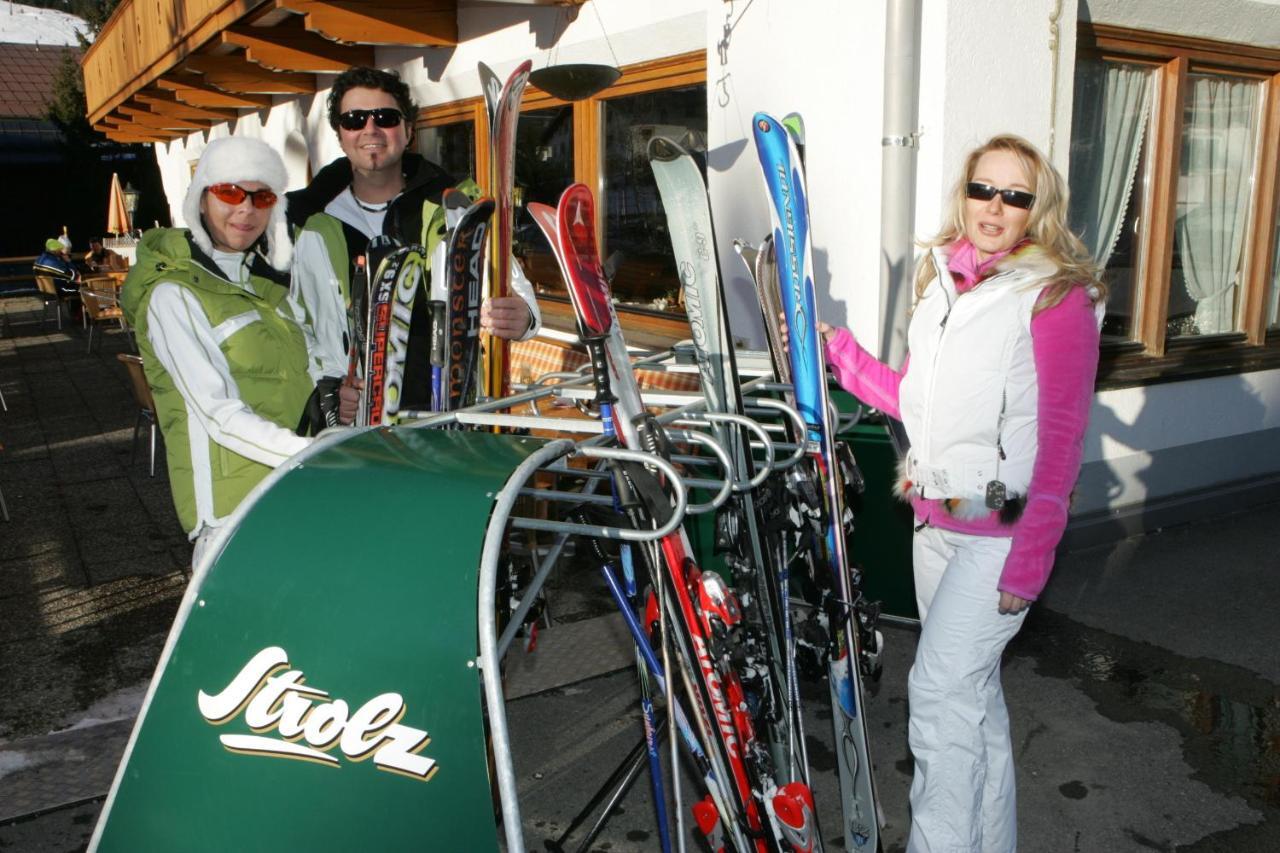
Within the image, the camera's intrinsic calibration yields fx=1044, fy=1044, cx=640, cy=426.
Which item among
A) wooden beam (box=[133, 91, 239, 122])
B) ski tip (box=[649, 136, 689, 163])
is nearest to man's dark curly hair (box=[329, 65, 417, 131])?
ski tip (box=[649, 136, 689, 163])

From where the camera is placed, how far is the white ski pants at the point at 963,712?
2234mm

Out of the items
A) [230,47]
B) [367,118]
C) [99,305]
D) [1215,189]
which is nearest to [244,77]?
[230,47]

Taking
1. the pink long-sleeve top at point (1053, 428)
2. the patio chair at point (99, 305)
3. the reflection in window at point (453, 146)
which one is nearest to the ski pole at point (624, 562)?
the pink long-sleeve top at point (1053, 428)

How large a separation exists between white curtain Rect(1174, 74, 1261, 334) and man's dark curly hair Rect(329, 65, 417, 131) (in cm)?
412

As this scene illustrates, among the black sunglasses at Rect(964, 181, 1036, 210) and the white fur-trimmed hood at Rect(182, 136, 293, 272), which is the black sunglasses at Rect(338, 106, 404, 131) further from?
the black sunglasses at Rect(964, 181, 1036, 210)

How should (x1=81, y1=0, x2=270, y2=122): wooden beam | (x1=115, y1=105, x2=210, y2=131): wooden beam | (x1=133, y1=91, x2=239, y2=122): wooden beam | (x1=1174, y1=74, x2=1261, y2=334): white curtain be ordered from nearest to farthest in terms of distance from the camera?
(x1=1174, y1=74, x2=1261, y2=334): white curtain, (x1=81, y1=0, x2=270, y2=122): wooden beam, (x1=133, y1=91, x2=239, y2=122): wooden beam, (x1=115, y1=105, x2=210, y2=131): wooden beam

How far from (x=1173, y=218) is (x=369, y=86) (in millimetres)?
4122

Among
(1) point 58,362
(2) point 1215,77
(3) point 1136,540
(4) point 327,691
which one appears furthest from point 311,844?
(1) point 58,362

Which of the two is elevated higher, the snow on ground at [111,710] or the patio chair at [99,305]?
the patio chair at [99,305]

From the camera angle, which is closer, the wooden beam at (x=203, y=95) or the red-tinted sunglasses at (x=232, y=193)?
the red-tinted sunglasses at (x=232, y=193)

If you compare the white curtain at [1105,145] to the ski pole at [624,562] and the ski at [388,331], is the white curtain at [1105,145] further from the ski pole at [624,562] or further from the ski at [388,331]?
the ski pole at [624,562]

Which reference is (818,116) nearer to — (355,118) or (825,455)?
(355,118)

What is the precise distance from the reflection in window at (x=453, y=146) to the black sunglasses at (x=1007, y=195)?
18.5 ft

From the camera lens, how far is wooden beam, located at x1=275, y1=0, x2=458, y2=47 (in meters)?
6.63
